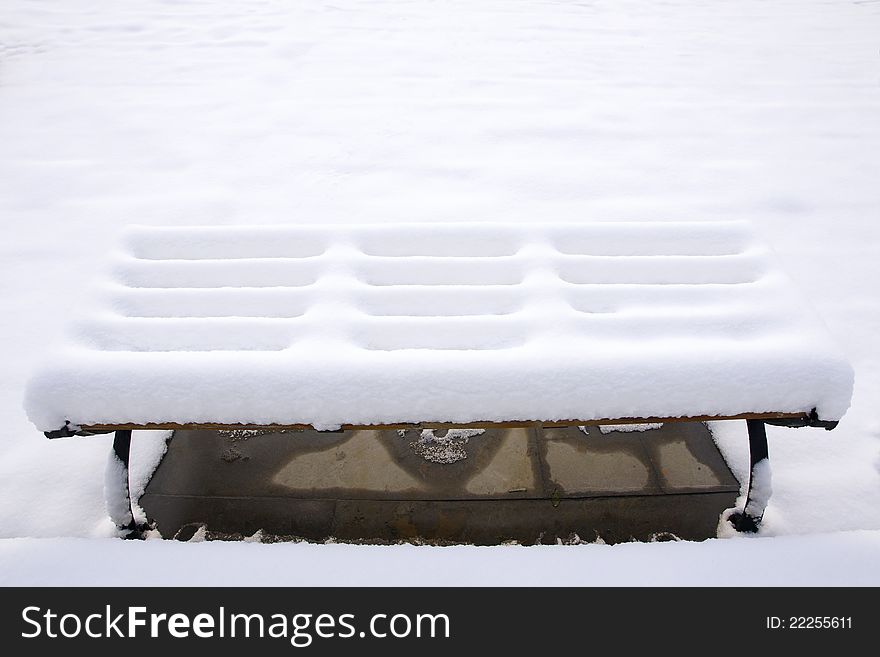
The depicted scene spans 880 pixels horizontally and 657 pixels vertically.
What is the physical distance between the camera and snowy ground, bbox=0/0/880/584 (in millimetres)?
1647

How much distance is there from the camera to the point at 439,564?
128 centimetres

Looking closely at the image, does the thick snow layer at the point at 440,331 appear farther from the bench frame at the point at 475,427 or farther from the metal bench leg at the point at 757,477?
the metal bench leg at the point at 757,477

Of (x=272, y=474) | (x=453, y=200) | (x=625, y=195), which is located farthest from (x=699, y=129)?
(x=272, y=474)

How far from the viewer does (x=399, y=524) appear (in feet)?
5.23

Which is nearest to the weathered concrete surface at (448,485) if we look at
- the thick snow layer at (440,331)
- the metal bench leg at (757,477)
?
the metal bench leg at (757,477)

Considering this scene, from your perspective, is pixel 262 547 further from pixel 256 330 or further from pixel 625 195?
pixel 625 195

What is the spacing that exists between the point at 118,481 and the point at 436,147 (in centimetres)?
256

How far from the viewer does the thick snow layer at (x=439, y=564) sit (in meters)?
1.24

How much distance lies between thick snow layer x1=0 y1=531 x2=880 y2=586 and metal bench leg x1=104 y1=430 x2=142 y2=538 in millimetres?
93

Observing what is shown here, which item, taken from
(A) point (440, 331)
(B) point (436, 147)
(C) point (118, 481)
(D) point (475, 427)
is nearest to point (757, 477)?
(D) point (475, 427)

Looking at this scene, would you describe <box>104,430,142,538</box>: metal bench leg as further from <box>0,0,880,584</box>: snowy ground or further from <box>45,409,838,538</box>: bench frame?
<box>0,0,880,584</box>: snowy ground

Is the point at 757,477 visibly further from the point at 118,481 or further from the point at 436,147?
the point at 436,147

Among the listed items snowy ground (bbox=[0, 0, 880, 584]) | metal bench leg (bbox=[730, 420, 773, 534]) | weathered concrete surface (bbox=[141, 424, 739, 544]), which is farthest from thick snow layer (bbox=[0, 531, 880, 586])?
weathered concrete surface (bbox=[141, 424, 739, 544])

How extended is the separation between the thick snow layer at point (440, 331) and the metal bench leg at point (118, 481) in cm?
20
